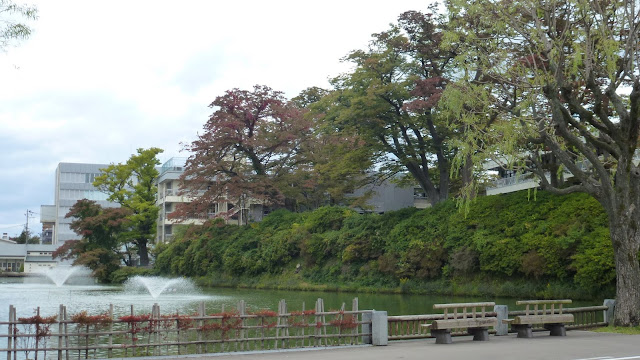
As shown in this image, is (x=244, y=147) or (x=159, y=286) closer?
(x=159, y=286)

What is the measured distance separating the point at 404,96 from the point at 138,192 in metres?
36.1

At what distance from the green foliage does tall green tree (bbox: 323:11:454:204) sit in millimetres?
3793

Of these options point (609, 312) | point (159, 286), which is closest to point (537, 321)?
point (609, 312)

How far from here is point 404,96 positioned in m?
40.0

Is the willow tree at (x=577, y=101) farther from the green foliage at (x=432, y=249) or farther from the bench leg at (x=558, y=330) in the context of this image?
the green foliage at (x=432, y=249)

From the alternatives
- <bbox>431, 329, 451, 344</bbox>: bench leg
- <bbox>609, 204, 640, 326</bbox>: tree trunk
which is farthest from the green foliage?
<bbox>431, 329, 451, 344</bbox>: bench leg

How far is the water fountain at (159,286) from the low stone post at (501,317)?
83.3 feet

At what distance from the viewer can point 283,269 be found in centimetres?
4819

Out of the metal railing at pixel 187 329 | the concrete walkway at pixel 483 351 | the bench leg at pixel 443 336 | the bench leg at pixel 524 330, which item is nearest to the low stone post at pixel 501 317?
the bench leg at pixel 524 330

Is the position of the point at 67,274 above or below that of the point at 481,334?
below

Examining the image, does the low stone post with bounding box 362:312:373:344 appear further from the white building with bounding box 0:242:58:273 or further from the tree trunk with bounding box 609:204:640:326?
the white building with bounding box 0:242:58:273

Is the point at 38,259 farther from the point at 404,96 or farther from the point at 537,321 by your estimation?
the point at 537,321

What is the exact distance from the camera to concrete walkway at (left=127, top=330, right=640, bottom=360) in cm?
1290

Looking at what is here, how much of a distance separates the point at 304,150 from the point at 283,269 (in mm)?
10473
